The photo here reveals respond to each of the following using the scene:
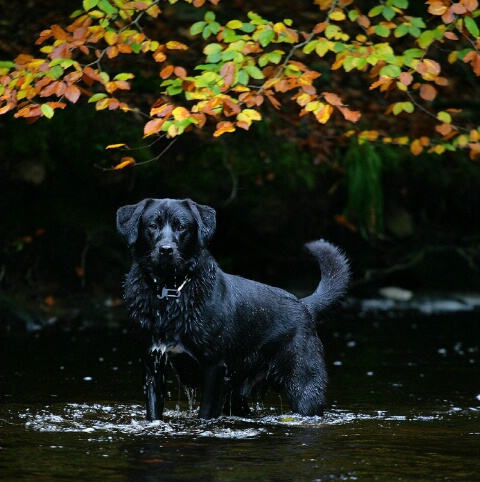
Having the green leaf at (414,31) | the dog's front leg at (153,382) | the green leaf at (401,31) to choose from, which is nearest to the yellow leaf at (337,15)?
the green leaf at (401,31)

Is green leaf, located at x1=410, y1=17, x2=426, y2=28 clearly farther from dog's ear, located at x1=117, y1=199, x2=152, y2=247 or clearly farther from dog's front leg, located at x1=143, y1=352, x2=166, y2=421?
dog's front leg, located at x1=143, y1=352, x2=166, y2=421

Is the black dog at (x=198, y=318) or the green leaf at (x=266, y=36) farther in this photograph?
the green leaf at (x=266, y=36)

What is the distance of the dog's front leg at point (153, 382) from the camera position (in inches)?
254


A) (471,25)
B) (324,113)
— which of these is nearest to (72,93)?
(324,113)

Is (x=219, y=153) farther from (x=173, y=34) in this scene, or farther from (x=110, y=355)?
(x=110, y=355)

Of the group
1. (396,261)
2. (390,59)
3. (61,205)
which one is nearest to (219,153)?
(61,205)

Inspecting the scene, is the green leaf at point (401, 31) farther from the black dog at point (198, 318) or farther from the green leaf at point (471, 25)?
the black dog at point (198, 318)

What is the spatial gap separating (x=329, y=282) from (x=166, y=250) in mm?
1678

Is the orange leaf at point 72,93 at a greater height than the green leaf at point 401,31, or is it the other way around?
the green leaf at point 401,31

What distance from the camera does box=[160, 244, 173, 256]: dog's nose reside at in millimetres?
6156

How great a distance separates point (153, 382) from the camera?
6457mm

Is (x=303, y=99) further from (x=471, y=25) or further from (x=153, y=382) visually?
(x=153, y=382)

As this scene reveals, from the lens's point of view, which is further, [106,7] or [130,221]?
[106,7]

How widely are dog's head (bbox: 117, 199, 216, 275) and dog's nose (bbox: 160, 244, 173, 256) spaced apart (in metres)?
0.01
